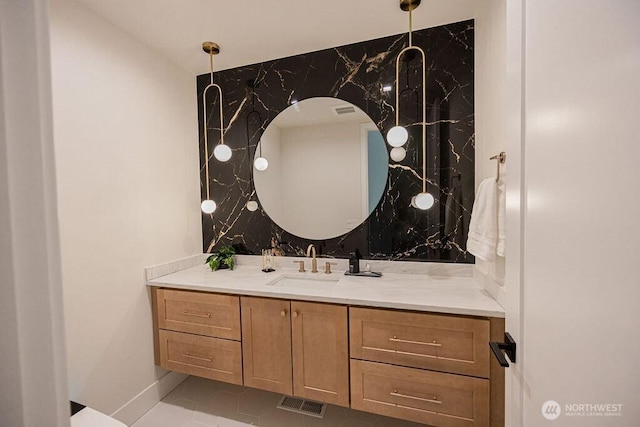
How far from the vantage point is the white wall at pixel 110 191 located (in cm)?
140

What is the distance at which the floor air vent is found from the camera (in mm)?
1761

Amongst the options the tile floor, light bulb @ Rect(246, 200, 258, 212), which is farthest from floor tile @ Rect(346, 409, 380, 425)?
light bulb @ Rect(246, 200, 258, 212)

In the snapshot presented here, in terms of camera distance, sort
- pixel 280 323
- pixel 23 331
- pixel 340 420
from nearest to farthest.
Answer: pixel 23 331 → pixel 280 323 → pixel 340 420

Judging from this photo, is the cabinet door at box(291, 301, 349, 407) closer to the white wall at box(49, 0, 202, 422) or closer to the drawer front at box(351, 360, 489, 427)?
the drawer front at box(351, 360, 489, 427)

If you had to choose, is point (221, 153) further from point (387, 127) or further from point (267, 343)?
point (267, 343)

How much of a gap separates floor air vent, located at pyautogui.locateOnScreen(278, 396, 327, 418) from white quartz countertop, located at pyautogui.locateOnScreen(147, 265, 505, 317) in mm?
804

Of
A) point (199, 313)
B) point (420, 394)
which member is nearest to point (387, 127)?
point (420, 394)

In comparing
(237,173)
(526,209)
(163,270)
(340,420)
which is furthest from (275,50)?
(340,420)

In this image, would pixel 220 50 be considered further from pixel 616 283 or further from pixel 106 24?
pixel 616 283

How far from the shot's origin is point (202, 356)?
1.74 meters

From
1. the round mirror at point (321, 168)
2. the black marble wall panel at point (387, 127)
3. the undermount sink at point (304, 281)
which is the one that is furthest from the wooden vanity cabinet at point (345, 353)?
the round mirror at point (321, 168)

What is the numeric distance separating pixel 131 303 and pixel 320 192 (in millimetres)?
1484

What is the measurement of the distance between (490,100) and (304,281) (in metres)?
1.61

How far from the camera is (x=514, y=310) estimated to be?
29.8 inches
